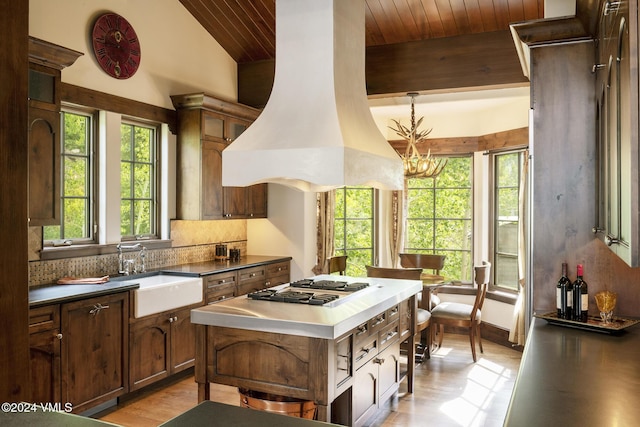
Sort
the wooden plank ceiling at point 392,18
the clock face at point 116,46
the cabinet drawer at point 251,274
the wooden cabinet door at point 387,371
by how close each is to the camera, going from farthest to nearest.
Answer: the cabinet drawer at point 251,274 < the wooden plank ceiling at point 392,18 < the clock face at point 116,46 < the wooden cabinet door at point 387,371

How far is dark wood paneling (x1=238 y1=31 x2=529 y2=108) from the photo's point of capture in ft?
16.4

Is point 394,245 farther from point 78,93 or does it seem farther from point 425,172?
point 78,93

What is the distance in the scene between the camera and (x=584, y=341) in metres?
2.43

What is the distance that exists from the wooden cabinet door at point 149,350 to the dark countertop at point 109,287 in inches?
14.4

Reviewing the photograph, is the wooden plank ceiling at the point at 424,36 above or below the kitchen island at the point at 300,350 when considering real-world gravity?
above

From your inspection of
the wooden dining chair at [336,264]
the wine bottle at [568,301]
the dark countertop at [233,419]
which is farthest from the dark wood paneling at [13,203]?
the wooden dining chair at [336,264]

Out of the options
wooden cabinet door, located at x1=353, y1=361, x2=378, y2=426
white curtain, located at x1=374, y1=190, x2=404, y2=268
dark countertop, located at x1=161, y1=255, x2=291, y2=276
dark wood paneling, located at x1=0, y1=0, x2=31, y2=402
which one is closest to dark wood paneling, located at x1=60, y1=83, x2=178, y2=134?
dark countertop, located at x1=161, y1=255, x2=291, y2=276

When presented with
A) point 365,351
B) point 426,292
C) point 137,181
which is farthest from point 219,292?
point 426,292

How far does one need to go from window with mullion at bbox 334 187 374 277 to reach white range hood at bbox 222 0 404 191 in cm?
350

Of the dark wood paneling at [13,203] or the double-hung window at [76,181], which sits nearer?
the dark wood paneling at [13,203]

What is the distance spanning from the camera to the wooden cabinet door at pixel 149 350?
411 centimetres

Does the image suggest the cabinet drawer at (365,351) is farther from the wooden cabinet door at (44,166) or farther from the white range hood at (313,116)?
the wooden cabinet door at (44,166)

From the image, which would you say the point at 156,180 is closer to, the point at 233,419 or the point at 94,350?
the point at 94,350

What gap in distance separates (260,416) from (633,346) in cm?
178
